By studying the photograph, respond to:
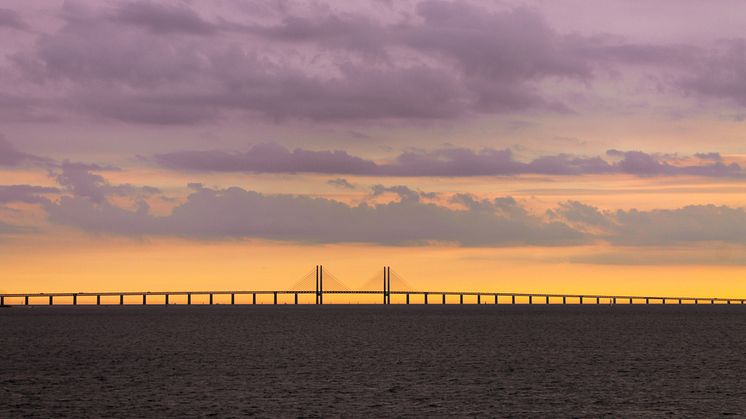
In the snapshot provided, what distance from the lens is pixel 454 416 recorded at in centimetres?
4488

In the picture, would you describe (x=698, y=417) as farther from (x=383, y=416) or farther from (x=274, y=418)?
(x=274, y=418)

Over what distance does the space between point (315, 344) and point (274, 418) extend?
189ft

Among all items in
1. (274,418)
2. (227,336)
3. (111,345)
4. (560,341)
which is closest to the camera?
(274,418)

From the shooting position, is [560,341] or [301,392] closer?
[301,392]

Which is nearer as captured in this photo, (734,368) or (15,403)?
(15,403)

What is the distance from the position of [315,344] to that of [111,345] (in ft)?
61.7

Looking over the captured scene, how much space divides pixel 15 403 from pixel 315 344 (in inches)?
2139

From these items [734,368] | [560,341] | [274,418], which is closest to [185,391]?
[274,418]

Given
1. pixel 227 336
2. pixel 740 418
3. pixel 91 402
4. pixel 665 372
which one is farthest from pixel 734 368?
pixel 227 336

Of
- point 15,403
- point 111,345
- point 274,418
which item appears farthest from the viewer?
point 111,345

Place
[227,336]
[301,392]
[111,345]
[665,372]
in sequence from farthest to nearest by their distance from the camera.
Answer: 1. [227,336]
2. [111,345]
3. [665,372]
4. [301,392]

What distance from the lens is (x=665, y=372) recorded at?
66.4m

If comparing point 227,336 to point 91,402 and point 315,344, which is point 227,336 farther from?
point 91,402

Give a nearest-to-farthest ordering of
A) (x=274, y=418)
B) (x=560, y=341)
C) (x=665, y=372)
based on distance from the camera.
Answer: (x=274, y=418)
(x=665, y=372)
(x=560, y=341)
